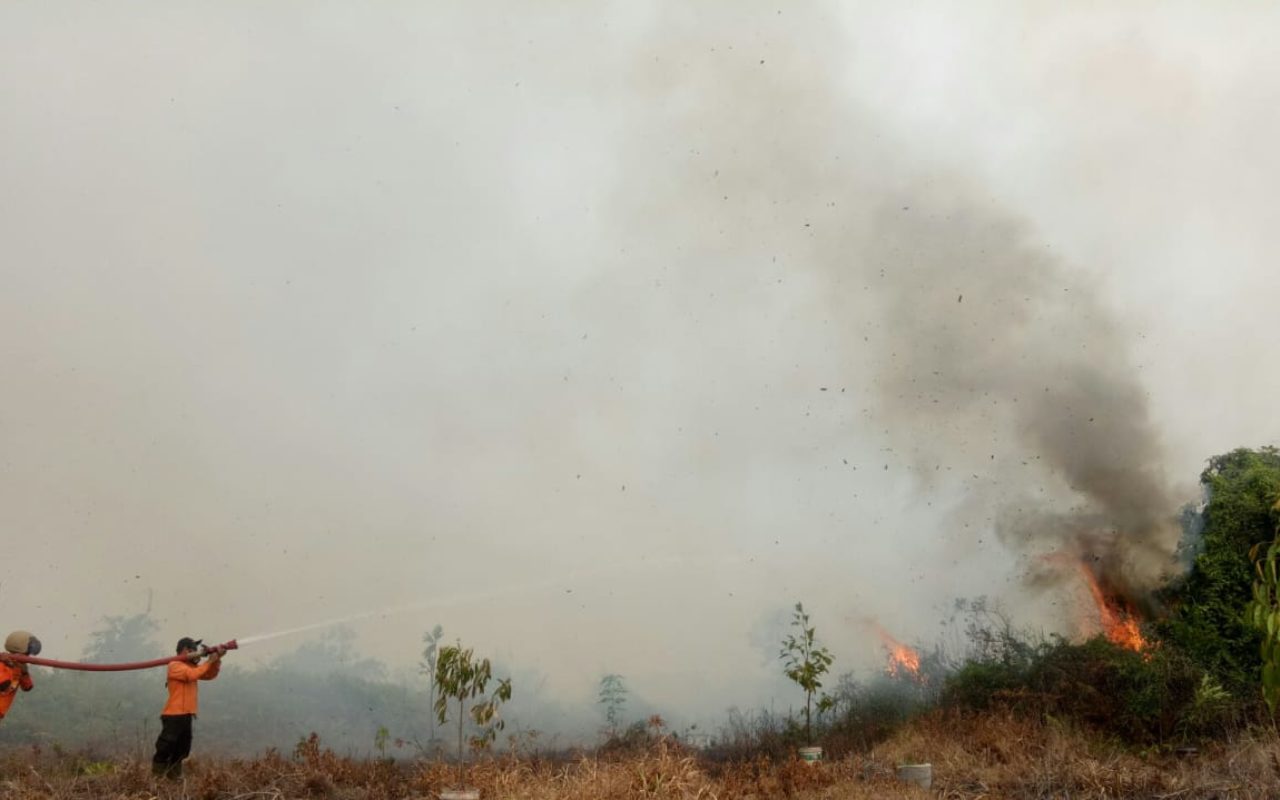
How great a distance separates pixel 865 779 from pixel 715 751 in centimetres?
458

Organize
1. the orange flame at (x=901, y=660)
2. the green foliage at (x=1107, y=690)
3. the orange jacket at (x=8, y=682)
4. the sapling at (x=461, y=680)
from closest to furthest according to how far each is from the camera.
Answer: the orange jacket at (x=8, y=682) < the sapling at (x=461, y=680) < the green foliage at (x=1107, y=690) < the orange flame at (x=901, y=660)

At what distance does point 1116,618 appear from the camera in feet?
57.6

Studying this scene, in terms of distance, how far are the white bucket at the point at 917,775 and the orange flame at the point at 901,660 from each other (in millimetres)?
8270

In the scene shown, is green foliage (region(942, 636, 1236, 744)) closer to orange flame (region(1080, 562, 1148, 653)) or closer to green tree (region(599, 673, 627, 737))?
orange flame (region(1080, 562, 1148, 653))

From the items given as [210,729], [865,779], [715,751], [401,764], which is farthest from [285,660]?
[865,779]

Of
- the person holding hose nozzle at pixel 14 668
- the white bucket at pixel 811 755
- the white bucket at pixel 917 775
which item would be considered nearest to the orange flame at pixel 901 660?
the white bucket at pixel 811 755

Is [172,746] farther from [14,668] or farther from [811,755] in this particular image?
[811,755]

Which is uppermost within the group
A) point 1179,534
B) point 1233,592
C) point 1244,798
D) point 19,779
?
point 1179,534

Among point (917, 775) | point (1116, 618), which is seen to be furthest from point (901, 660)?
point (917, 775)

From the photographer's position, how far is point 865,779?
12.0 metres

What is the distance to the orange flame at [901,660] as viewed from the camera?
20.2 m

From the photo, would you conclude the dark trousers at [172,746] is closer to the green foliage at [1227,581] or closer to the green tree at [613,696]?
the green tree at [613,696]

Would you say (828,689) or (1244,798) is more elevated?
(828,689)

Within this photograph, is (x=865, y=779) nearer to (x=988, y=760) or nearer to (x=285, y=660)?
(x=988, y=760)
